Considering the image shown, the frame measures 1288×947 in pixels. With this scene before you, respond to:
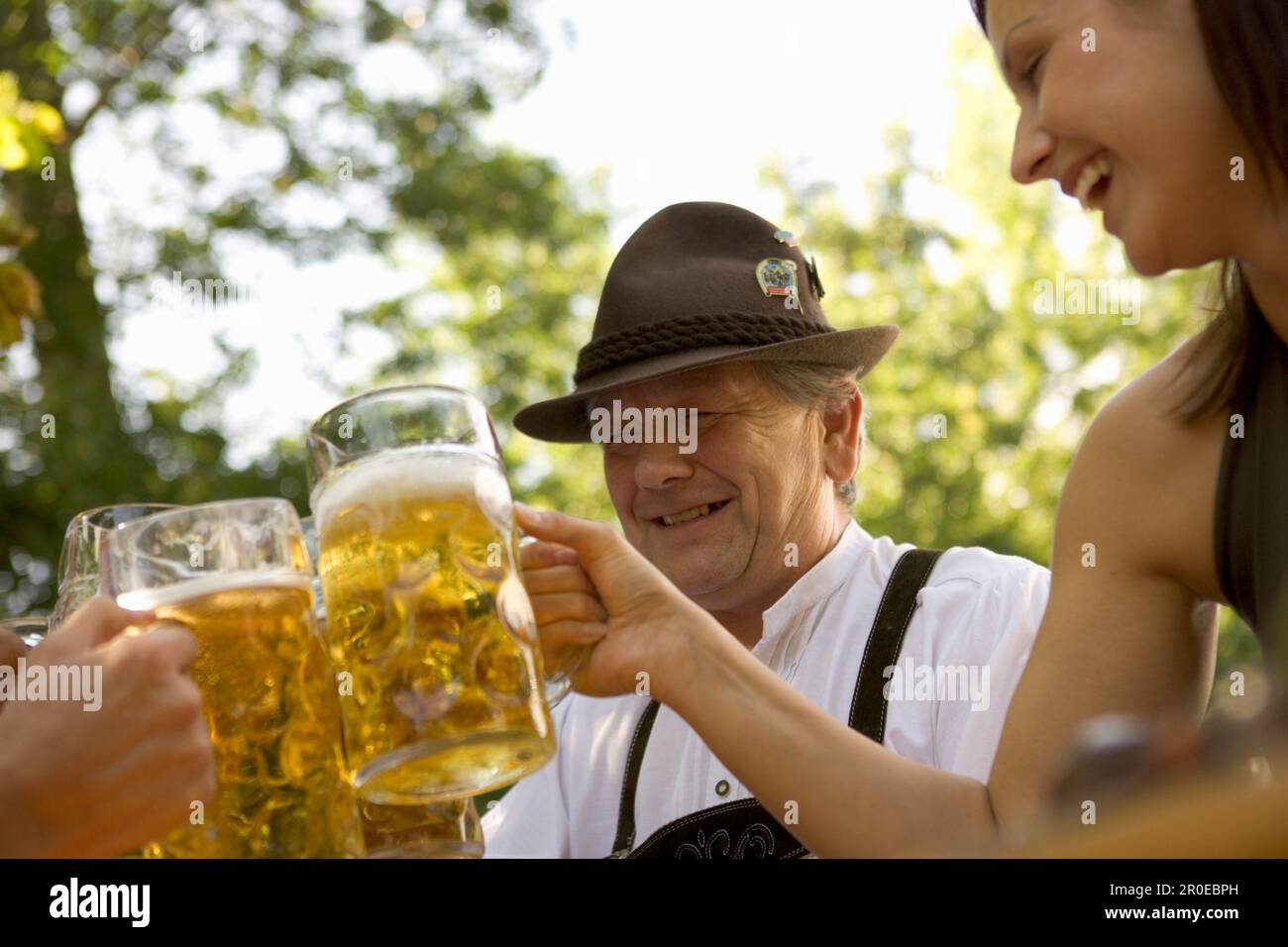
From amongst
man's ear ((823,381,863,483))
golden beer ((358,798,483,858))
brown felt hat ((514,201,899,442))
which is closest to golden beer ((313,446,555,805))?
golden beer ((358,798,483,858))

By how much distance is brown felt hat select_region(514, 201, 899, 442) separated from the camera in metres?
2.64

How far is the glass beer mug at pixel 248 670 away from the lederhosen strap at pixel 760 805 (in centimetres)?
108

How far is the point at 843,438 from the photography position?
2.97m

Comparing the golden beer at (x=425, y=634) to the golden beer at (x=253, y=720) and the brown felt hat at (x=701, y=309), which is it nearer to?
the golden beer at (x=253, y=720)

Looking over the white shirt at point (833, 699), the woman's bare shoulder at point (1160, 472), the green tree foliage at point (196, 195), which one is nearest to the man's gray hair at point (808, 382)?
the white shirt at point (833, 699)

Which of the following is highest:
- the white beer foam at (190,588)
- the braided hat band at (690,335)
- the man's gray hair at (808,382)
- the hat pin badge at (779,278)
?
the hat pin badge at (779,278)

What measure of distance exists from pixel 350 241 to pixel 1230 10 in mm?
10289

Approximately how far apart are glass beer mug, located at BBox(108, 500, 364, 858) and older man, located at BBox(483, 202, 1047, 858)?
3.78ft

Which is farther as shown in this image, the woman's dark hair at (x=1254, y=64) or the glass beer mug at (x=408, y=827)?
the woman's dark hair at (x=1254, y=64)

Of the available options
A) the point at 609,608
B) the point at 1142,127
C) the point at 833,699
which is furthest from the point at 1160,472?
the point at 833,699

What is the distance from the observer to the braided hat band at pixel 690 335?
2.63 meters
